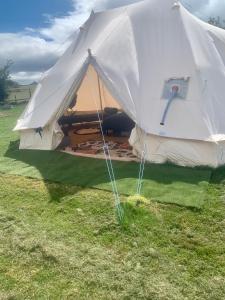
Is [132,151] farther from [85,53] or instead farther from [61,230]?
[61,230]

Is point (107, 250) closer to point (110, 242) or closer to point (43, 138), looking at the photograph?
point (110, 242)

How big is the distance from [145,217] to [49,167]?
2.57m

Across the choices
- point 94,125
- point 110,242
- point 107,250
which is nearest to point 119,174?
point 110,242

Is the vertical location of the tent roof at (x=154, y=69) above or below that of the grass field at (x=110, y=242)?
above

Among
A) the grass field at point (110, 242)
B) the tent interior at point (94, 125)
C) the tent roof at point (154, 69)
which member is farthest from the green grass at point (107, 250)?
the tent interior at point (94, 125)

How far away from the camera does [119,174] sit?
17.6 ft

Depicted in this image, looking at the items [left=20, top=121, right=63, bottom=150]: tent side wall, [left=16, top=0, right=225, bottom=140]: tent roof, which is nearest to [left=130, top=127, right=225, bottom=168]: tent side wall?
[left=16, top=0, right=225, bottom=140]: tent roof

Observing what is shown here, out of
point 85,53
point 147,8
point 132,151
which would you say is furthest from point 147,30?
point 132,151

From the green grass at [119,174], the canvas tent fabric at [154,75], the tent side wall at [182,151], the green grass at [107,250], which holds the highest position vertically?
the canvas tent fabric at [154,75]

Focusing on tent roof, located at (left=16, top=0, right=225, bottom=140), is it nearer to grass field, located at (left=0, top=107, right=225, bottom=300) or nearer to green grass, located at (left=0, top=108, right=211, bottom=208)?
green grass, located at (left=0, top=108, right=211, bottom=208)

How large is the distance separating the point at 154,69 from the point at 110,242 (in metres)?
3.75

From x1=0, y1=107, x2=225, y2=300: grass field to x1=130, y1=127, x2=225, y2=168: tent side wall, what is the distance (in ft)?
0.94

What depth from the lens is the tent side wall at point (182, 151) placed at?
541cm

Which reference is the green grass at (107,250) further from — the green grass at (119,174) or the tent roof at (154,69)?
the tent roof at (154,69)
